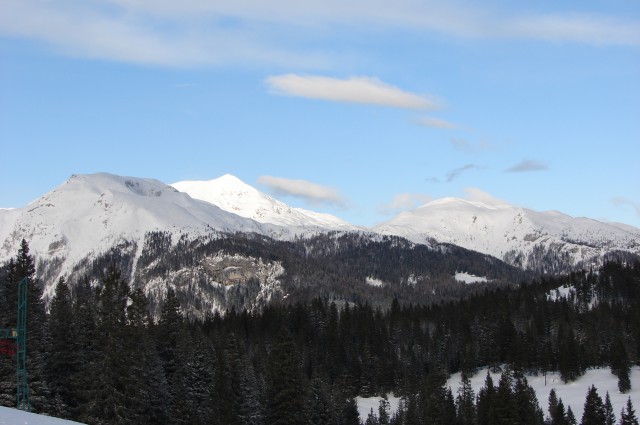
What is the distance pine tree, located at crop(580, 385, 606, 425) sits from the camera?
115 m

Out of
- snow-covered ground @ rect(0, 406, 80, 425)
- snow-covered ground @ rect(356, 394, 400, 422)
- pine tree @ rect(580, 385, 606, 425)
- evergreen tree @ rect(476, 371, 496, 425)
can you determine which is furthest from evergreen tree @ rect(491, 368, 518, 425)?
snow-covered ground @ rect(0, 406, 80, 425)

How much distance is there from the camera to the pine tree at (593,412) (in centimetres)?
11456

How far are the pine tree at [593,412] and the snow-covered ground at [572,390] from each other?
1354 centimetres

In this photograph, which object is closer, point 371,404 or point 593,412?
point 593,412

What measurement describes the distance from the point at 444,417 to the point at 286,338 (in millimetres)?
45388

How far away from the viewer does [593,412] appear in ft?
380

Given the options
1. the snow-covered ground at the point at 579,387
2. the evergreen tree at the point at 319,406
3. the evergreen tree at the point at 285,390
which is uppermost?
the evergreen tree at the point at 285,390

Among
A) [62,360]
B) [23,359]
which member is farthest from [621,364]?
[23,359]

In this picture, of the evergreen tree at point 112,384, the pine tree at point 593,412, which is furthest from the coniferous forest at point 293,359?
the pine tree at point 593,412

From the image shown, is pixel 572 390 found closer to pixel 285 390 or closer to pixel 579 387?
pixel 579 387

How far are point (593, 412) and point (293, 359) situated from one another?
55973 millimetres

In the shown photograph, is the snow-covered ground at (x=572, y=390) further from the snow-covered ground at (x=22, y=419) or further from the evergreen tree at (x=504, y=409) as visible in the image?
the snow-covered ground at (x=22, y=419)

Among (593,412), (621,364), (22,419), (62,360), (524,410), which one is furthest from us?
(621,364)

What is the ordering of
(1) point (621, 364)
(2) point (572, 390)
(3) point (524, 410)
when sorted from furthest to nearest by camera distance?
(2) point (572, 390), (1) point (621, 364), (3) point (524, 410)
